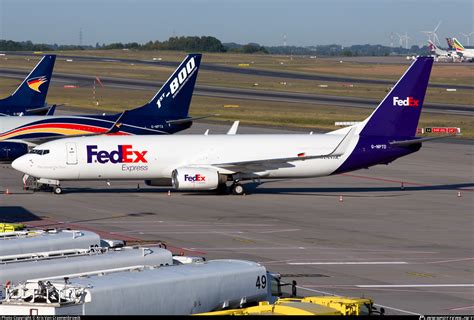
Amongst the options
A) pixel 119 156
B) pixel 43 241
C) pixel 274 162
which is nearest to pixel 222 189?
pixel 274 162

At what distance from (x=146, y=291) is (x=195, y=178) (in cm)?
3778

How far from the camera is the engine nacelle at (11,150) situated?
249ft

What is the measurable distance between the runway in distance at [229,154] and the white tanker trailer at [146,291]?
34285 mm

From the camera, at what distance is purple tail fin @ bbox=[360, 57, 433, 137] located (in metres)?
67.4

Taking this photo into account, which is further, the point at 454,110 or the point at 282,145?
the point at 454,110

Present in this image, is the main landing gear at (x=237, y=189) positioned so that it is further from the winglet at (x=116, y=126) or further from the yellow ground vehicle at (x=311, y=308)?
the yellow ground vehicle at (x=311, y=308)

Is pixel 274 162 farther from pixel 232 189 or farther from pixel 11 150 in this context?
pixel 11 150

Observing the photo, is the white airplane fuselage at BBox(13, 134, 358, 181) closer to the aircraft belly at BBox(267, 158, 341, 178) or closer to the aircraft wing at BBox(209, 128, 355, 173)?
the aircraft belly at BBox(267, 158, 341, 178)

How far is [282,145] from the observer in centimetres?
6600

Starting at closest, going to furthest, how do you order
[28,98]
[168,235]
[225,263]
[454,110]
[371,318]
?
[371,318] < [225,263] < [168,235] < [28,98] < [454,110]

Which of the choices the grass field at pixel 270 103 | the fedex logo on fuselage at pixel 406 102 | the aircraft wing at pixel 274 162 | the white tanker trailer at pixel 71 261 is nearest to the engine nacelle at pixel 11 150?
the aircraft wing at pixel 274 162

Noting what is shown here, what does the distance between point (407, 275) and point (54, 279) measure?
1836 cm

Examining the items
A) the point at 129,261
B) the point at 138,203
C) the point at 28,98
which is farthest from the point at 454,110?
the point at 129,261

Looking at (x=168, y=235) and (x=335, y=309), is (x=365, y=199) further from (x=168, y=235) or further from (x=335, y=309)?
(x=335, y=309)
